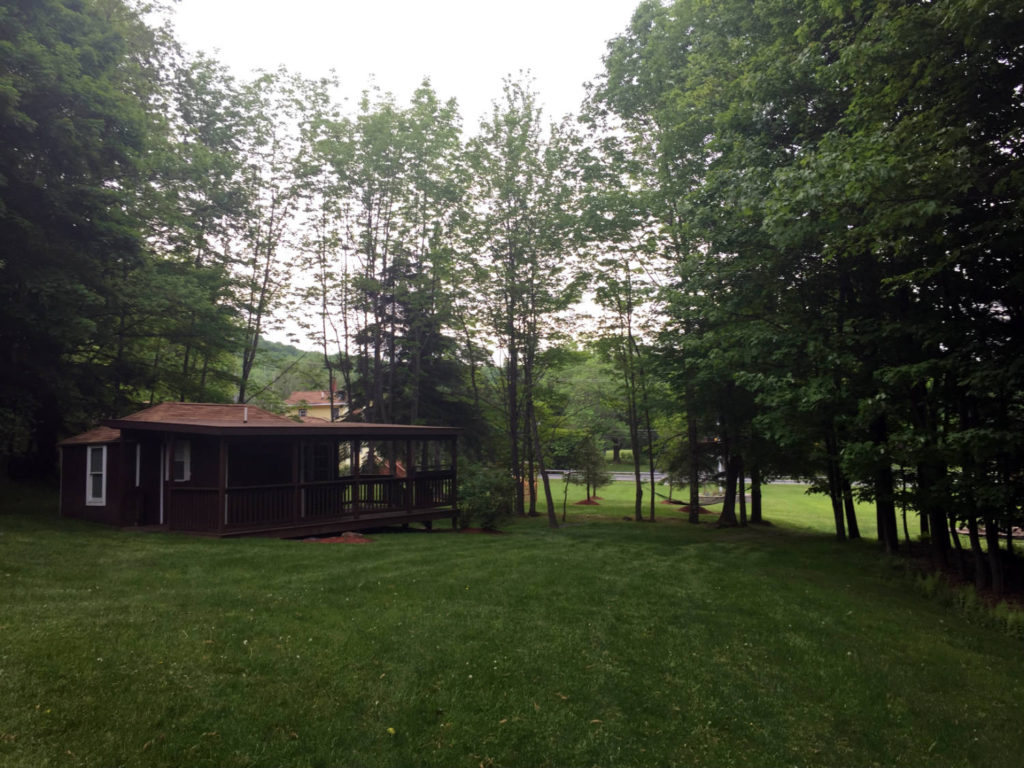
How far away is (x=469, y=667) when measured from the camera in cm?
532

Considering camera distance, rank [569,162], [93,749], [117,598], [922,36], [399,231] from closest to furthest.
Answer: [93,749]
[117,598]
[922,36]
[569,162]
[399,231]

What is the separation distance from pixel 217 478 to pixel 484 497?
7.01 metres

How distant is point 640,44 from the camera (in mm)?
18234

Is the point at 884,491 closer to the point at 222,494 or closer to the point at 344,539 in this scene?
the point at 344,539

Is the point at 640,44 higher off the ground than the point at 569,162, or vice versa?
the point at 640,44

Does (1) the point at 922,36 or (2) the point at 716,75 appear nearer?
(1) the point at 922,36

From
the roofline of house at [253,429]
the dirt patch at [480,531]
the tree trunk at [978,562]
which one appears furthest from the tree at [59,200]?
the tree trunk at [978,562]

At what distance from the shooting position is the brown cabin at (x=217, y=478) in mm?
11875

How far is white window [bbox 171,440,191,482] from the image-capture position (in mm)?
13148

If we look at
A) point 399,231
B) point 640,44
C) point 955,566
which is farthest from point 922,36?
point 399,231

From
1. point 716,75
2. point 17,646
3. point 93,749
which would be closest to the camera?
point 93,749

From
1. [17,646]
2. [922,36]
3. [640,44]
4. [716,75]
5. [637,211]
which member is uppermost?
[640,44]

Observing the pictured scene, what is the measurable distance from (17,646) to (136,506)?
29.8ft

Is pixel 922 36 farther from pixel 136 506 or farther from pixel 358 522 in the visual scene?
pixel 136 506
